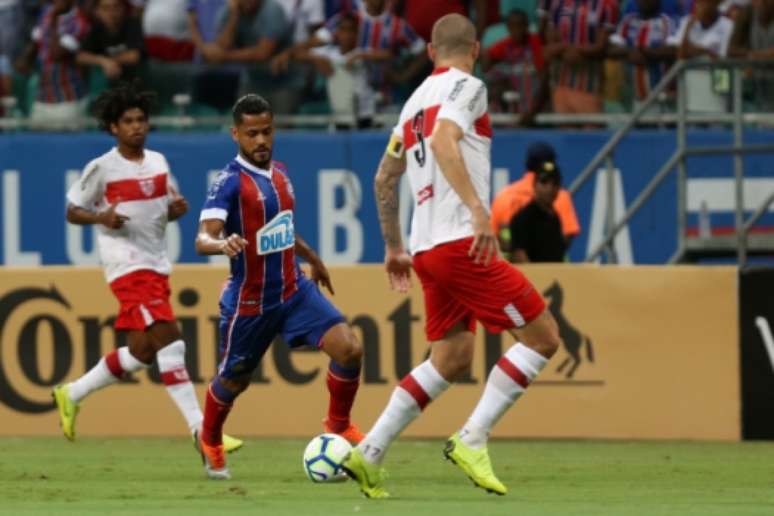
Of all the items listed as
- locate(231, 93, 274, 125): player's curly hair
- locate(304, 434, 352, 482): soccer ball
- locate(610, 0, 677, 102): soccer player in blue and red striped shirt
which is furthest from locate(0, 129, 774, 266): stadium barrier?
locate(304, 434, 352, 482): soccer ball

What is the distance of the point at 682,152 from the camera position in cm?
1617

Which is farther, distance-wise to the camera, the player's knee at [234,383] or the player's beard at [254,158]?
the player's knee at [234,383]

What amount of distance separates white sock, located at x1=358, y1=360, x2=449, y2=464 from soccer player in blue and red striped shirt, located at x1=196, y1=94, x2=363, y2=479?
0.91 meters

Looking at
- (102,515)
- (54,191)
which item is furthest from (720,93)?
(102,515)

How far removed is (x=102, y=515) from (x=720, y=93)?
9.26 meters

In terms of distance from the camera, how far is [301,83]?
1859cm

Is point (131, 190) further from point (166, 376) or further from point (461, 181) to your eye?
point (461, 181)

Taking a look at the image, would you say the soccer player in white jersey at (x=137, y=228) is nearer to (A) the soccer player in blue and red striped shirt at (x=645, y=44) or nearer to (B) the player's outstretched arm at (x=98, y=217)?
(B) the player's outstretched arm at (x=98, y=217)

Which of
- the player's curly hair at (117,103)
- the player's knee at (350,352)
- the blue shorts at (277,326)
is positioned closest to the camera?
the player's knee at (350,352)

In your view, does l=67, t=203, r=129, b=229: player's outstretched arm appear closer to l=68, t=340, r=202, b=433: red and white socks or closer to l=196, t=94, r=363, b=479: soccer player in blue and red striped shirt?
l=68, t=340, r=202, b=433: red and white socks

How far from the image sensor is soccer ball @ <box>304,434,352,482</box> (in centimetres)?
1006

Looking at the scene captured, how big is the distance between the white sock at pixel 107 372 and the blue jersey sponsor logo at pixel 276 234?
2.75 meters

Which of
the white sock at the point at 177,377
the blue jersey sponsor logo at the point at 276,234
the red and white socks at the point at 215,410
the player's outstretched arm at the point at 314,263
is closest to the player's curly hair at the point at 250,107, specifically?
the blue jersey sponsor logo at the point at 276,234

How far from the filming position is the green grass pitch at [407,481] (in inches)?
371
